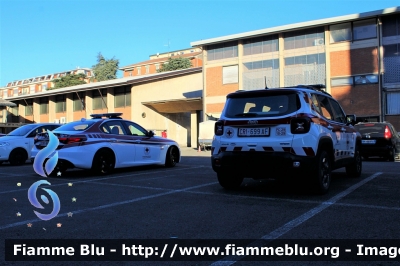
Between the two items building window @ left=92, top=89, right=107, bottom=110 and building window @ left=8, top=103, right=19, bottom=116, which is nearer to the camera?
building window @ left=92, top=89, right=107, bottom=110

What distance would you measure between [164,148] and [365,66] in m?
20.1

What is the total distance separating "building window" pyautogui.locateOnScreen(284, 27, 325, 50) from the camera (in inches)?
1129

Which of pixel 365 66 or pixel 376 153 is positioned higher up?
pixel 365 66

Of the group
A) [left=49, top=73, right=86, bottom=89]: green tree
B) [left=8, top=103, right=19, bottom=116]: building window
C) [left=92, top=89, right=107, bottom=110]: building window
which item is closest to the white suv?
[left=92, top=89, right=107, bottom=110]: building window

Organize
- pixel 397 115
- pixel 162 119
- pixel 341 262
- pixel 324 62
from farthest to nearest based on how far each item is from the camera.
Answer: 1. pixel 162 119
2. pixel 324 62
3. pixel 397 115
4. pixel 341 262

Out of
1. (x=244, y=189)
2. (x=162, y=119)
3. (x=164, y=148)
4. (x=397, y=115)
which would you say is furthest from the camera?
(x=162, y=119)

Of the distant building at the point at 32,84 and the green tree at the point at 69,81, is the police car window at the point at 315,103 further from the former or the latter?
the distant building at the point at 32,84

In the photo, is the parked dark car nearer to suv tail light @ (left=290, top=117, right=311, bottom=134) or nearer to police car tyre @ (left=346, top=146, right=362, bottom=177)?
police car tyre @ (left=346, top=146, right=362, bottom=177)

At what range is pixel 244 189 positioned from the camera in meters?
7.51

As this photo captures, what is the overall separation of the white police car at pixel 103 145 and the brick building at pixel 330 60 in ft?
63.9

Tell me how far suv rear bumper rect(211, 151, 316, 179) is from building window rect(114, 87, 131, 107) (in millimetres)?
32921

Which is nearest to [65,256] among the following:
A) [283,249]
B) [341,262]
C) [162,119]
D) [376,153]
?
[283,249]

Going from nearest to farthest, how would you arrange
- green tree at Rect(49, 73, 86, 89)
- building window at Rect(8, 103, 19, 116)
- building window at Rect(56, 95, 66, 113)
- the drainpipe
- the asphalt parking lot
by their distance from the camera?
the asphalt parking lot, the drainpipe, building window at Rect(56, 95, 66, 113), building window at Rect(8, 103, 19, 116), green tree at Rect(49, 73, 86, 89)

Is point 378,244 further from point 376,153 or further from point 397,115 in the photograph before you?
point 397,115
